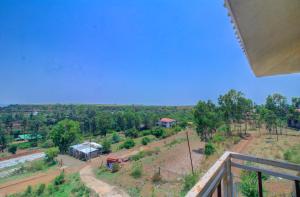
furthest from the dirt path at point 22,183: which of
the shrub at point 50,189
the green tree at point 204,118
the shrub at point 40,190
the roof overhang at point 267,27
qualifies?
the roof overhang at point 267,27

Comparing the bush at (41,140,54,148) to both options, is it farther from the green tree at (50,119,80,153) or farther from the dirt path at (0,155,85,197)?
the dirt path at (0,155,85,197)

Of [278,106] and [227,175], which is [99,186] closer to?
[227,175]

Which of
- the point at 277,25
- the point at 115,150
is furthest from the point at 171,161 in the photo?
the point at 277,25

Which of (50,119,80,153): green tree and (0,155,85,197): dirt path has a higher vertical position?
(50,119,80,153): green tree

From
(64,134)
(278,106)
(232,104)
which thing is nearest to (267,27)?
(232,104)

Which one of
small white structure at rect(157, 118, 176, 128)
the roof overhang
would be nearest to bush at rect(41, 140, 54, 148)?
small white structure at rect(157, 118, 176, 128)

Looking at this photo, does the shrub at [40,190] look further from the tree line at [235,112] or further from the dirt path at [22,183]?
the tree line at [235,112]
